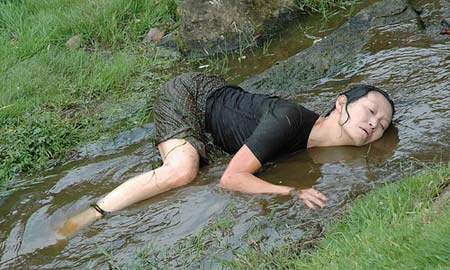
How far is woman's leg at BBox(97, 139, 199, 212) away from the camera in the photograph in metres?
5.07

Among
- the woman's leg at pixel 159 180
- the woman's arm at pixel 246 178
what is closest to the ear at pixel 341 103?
the woman's arm at pixel 246 178

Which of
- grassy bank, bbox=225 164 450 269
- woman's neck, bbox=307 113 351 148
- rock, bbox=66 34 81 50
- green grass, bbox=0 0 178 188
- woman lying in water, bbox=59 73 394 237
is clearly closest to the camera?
grassy bank, bbox=225 164 450 269

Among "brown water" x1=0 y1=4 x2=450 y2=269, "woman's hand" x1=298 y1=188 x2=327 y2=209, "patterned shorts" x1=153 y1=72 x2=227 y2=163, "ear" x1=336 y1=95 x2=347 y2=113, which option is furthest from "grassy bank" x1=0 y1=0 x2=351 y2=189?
"woman's hand" x1=298 y1=188 x2=327 y2=209

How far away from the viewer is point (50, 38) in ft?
27.7

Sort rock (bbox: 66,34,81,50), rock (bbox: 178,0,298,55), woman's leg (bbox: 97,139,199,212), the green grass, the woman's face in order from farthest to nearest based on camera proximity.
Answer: rock (bbox: 66,34,81,50) < rock (bbox: 178,0,298,55) < the green grass < the woman's face < woman's leg (bbox: 97,139,199,212)

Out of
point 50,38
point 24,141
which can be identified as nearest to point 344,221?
point 24,141

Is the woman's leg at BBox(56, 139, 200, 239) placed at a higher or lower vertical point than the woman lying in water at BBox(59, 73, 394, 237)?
lower

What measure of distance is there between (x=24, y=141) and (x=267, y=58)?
2.59 metres

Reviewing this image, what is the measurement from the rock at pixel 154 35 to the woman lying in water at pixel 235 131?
2.60 m

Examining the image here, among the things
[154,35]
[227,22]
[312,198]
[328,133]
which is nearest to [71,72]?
[154,35]

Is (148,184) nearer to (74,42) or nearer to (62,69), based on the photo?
(62,69)

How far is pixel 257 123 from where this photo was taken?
213 inches

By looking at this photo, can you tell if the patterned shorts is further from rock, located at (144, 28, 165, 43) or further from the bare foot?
rock, located at (144, 28, 165, 43)

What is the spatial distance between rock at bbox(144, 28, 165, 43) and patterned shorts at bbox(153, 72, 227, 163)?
2.60m
